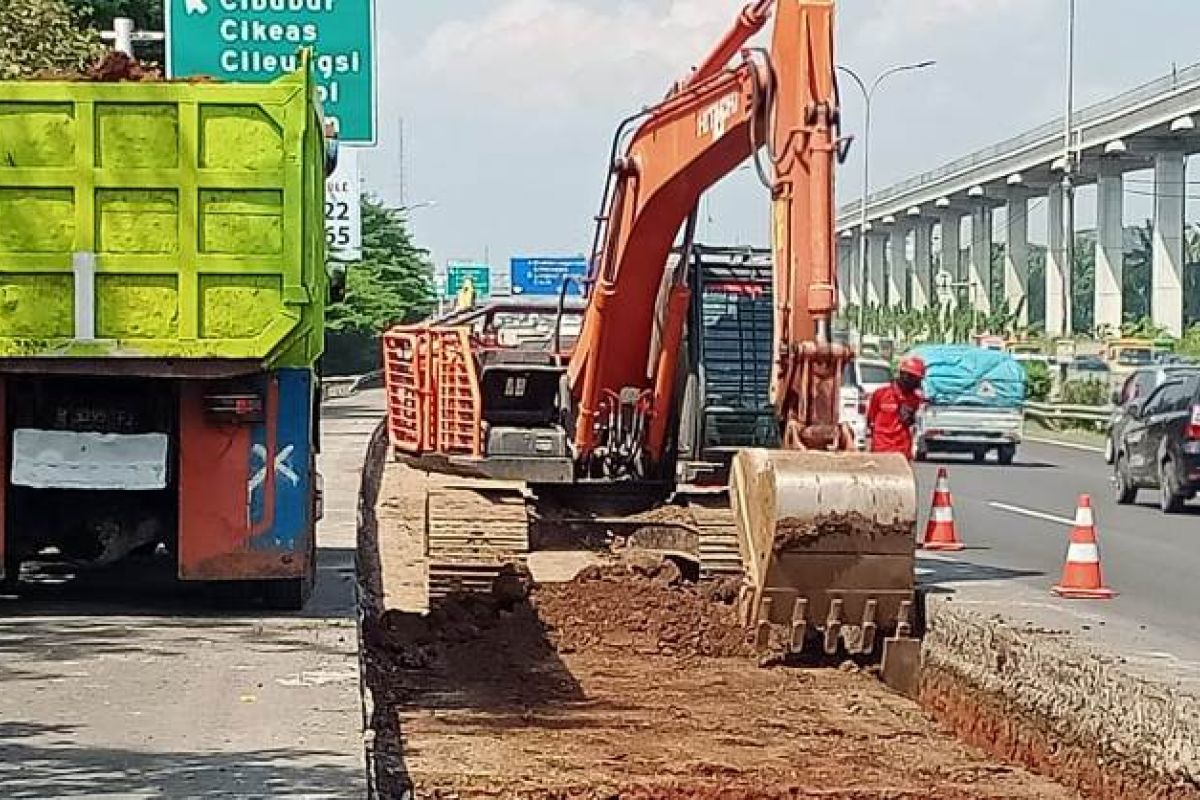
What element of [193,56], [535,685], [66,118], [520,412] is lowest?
[535,685]

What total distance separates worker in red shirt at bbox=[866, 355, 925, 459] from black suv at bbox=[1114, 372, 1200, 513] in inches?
324

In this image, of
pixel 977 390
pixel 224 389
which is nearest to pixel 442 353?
pixel 224 389

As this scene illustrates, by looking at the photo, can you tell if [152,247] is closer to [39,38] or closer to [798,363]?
[798,363]

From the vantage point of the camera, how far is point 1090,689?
9.56m

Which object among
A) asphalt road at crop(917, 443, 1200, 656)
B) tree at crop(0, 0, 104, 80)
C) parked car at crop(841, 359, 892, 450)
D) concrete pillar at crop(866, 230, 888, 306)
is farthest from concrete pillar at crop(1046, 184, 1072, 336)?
tree at crop(0, 0, 104, 80)

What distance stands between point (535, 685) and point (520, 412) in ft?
18.6

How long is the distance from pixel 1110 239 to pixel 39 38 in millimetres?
55700

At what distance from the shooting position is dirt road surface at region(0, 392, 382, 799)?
723 centimetres

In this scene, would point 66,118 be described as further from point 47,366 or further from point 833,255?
point 833,255

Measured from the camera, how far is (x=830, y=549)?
11.3 metres

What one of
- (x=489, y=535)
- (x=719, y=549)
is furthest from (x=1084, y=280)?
(x=489, y=535)

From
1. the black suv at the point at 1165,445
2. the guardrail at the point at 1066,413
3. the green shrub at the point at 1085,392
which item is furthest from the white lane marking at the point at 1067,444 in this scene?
the black suv at the point at 1165,445

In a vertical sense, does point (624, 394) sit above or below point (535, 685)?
above

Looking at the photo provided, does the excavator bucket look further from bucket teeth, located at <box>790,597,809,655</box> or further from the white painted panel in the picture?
the white painted panel
